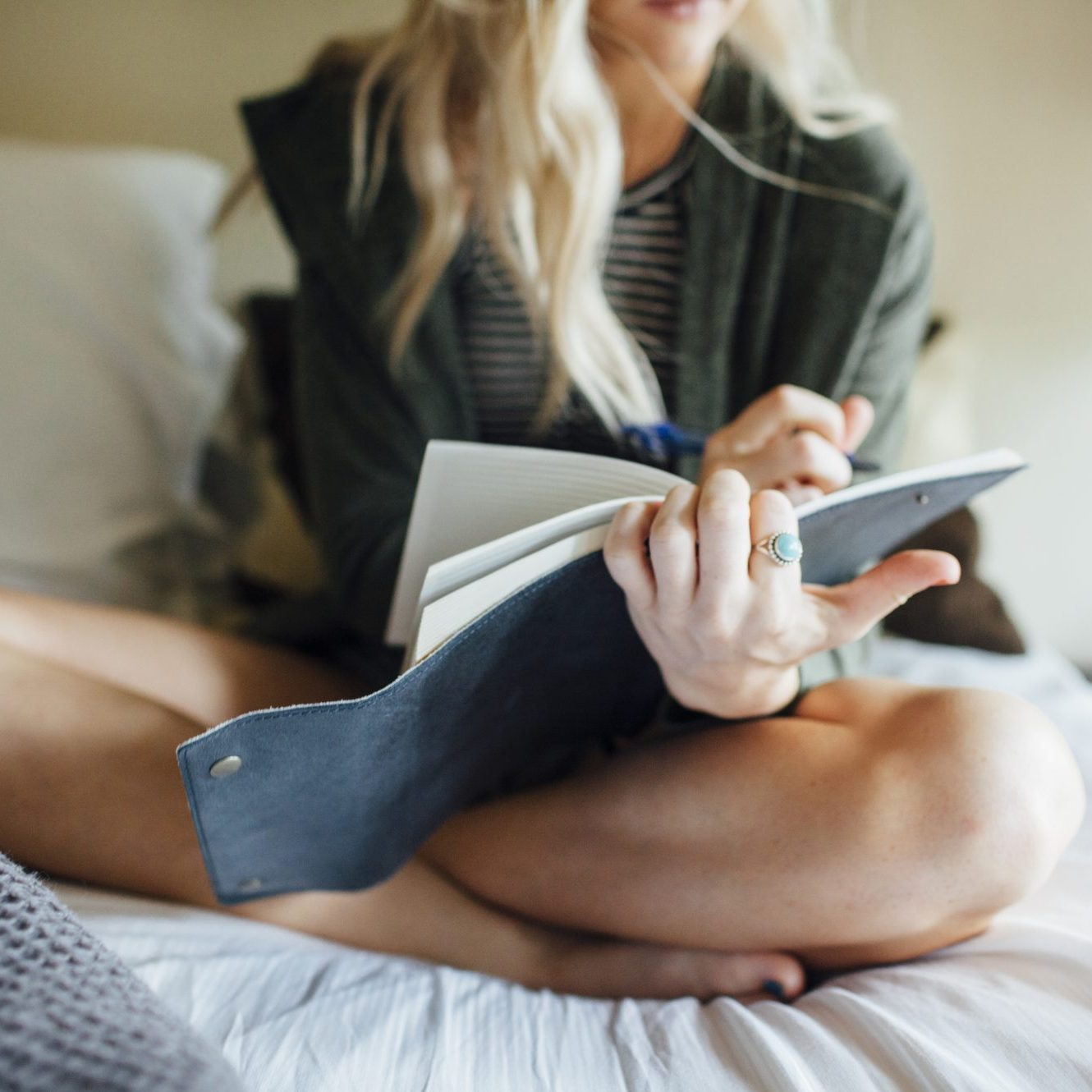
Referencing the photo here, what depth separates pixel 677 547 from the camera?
1.43ft

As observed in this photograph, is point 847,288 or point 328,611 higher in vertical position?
point 847,288

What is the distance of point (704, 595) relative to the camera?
0.45 meters

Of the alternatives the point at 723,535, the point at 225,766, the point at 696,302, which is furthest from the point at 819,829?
the point at 696,302

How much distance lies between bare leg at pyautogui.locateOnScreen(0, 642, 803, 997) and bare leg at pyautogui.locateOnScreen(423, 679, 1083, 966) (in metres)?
0.02

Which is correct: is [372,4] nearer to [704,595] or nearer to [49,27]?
[49,27]

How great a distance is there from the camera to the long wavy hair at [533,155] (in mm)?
740

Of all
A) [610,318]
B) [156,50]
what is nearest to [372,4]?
[156,50]

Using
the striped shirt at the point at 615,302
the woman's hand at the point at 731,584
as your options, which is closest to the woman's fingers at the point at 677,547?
the woman's hand at the point at 731,584

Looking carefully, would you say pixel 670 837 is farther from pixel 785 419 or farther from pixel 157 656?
pixel 157 656

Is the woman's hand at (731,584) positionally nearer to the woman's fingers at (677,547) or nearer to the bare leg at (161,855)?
the woman's fingers at (677,547)

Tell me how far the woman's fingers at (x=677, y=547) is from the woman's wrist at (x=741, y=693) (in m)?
0.09

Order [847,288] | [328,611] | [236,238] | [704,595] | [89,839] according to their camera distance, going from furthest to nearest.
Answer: [236,238] → [328,611] → [847,288] → [89,839] → [704,595]

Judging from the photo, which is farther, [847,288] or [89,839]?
[847,288]

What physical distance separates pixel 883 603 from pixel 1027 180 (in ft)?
2.43
